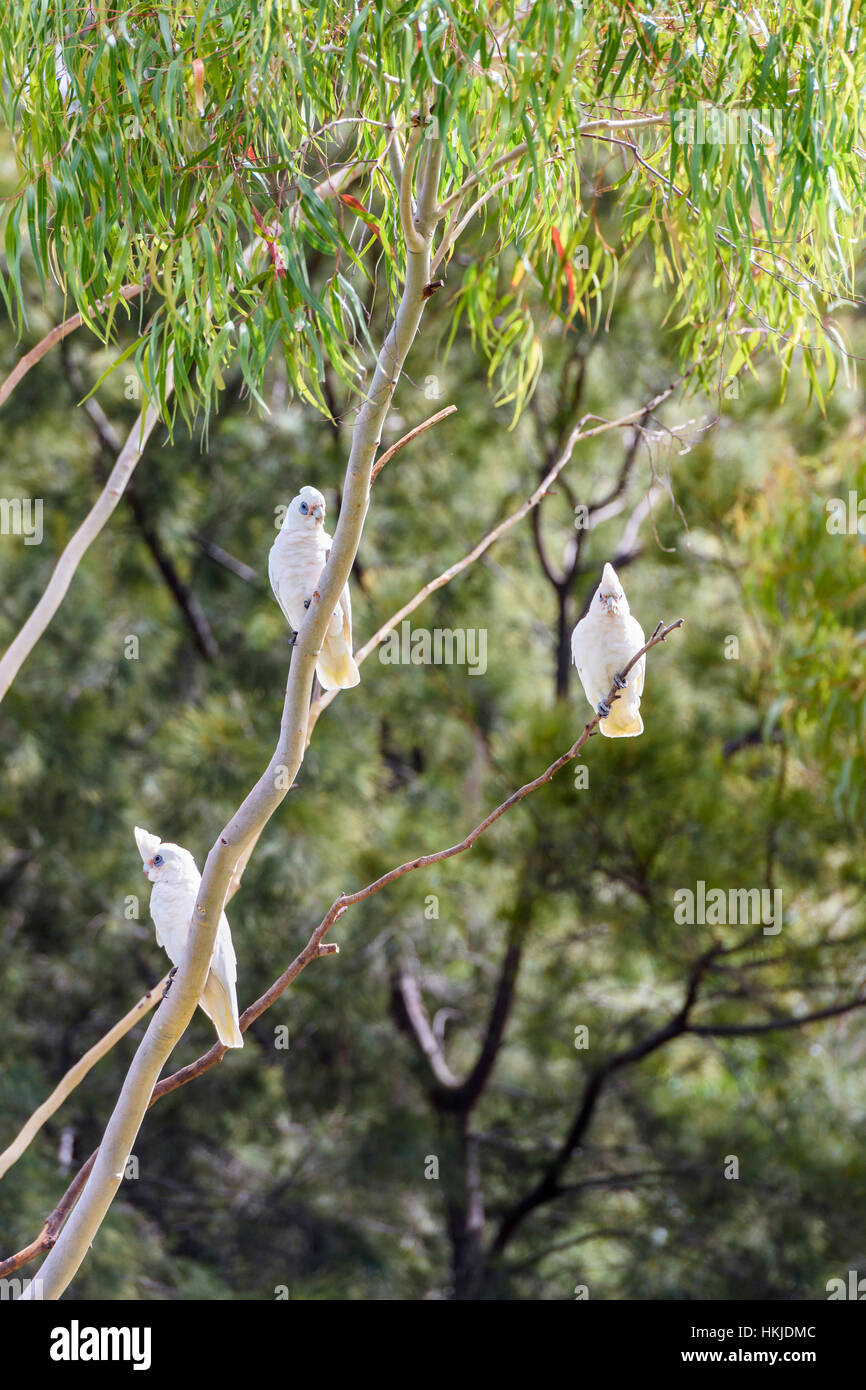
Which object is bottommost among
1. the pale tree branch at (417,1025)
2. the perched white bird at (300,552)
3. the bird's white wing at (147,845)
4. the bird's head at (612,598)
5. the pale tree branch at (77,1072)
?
the pale tree branch at (417,1025)

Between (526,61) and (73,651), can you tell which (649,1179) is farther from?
(526,61)

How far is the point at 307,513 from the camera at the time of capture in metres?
1.66

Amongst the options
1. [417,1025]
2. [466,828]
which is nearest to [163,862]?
[466,828]

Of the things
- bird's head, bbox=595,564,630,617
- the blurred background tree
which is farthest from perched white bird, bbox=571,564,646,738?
the blurred background tree

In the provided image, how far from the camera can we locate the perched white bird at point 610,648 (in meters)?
1.54

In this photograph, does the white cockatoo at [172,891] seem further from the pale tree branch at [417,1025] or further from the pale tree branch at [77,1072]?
the pale tree branch at [417,1025]

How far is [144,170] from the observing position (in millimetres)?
1324

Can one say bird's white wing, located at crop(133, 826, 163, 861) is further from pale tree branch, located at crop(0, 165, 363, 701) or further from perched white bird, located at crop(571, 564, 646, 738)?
perched white bird, located at crop(571, 564, 646, 738)

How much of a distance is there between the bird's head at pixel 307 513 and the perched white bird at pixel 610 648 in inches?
14.8

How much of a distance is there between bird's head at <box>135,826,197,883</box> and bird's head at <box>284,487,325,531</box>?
453 millimetres

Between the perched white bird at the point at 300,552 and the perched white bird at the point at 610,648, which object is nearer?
the perched white bird at the point at 610,648

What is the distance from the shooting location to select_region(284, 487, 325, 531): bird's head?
5.37 ft

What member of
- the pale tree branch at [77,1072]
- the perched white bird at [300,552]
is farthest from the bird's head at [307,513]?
the pale tree branch at [77,1072]

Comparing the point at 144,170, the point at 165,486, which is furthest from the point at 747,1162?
the point at 144,170
